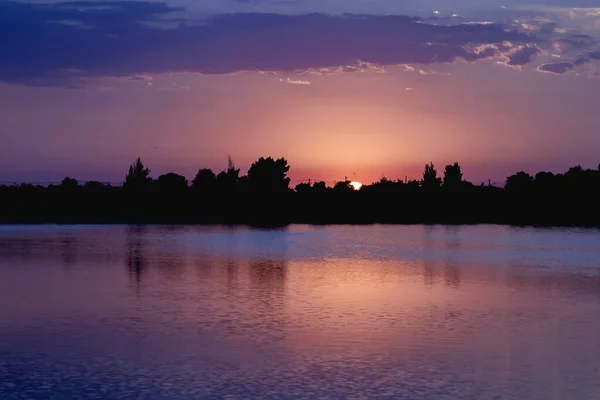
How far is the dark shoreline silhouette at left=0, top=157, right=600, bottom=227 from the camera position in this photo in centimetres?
7469

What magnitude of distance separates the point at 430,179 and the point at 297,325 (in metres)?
88.2

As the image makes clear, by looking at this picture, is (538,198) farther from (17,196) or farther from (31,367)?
(31,367)

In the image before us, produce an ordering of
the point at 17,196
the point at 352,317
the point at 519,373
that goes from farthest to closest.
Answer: the point at 17,196, the point at 352,317, the point at 519,373

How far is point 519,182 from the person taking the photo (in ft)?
316

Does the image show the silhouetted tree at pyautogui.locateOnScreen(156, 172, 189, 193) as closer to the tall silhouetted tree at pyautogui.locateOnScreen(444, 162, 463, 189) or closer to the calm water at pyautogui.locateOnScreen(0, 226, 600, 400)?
the tall silhouetted tree at pyautogui.locateOnScreen(444, 162, 463, 189)

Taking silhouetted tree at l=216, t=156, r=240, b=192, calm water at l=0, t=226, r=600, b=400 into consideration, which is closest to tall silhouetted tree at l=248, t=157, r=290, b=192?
silhouetted tree at l=216, t=156, r=240, b=192

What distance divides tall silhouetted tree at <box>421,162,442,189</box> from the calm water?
203 ft

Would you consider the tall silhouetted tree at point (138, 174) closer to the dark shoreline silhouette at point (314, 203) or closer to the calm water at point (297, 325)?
the dark shoreline silhouette at point (314, 203)

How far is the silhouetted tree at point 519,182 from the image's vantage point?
8888 centimetres

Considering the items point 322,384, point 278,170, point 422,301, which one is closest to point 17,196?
point 278,170

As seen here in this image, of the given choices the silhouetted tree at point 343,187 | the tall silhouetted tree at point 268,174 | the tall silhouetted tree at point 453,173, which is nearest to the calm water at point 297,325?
the silhouetted tree at point 343,187

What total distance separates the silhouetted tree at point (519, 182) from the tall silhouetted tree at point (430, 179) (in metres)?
7.65

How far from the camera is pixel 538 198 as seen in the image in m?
80.1

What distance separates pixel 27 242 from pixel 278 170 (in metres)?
68.6
